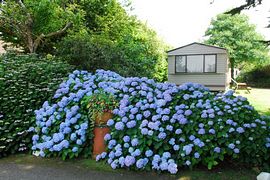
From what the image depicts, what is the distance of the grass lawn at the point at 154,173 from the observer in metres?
3.45

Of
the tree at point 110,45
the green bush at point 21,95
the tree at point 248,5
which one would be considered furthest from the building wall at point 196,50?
the green bush at point 21,95

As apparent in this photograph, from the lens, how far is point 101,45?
912 centimetres

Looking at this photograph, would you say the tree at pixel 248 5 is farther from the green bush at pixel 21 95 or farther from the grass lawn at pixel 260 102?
the green bush at pixel 21 95

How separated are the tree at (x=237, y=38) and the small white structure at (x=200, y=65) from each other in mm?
10109

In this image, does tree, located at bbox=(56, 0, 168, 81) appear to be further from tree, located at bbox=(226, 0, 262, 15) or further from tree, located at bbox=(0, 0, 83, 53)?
tree, located at bbox=(226, 0, 262, 15)

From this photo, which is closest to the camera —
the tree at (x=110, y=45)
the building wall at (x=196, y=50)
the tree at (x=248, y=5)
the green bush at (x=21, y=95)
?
the green bush at (x=21, y=95)

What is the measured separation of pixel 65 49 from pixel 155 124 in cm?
600

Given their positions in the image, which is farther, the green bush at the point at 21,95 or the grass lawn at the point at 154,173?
the green bush at the point at 21,95

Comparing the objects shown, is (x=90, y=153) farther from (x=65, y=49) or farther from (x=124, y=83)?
(x=65, y=49)

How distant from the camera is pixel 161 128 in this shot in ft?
12.2

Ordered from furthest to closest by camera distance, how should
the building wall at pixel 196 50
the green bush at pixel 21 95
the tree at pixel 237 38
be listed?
1. the tree at pixel 237 38
2. the building wall at pixel 196 50
3. the green bush at pixel 21 95

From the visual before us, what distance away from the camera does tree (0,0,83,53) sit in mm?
10078

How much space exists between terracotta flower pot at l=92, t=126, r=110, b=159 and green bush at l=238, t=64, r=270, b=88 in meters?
25.2

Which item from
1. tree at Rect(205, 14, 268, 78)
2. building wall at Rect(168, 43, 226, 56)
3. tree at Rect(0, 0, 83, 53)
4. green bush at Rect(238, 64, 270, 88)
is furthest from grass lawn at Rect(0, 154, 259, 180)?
tree at Rect(205, 14, 268, 78)
